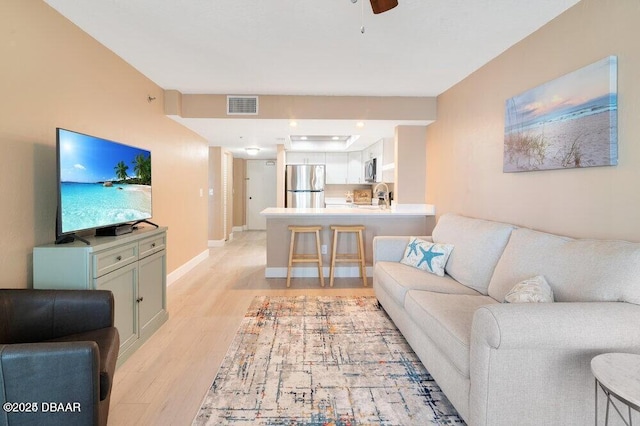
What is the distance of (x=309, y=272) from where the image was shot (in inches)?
172

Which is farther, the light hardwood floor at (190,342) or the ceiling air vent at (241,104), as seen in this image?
the ceiling air vent at (241,104)

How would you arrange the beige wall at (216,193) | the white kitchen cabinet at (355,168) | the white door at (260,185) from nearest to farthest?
1. the beige wall at (216,193)
2. the white kitchen cabinet at (355,168)
3. the white door at (260,185)

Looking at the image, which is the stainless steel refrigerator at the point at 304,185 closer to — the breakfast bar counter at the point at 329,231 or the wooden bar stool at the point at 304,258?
the breakfast bar counter at the point at 329,231

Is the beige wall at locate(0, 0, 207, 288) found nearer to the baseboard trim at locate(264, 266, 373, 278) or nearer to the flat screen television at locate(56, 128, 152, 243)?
the flat screen television at locate(56, 128, 152, 243)

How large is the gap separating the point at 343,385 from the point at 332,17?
2.36m

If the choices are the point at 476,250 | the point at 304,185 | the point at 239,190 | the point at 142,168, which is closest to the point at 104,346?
the point at 142,168

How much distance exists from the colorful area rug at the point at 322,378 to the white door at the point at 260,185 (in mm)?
6378

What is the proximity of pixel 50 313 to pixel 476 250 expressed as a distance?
2709mm

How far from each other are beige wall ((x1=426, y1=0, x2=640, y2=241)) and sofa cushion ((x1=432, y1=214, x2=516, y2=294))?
0.22 meters

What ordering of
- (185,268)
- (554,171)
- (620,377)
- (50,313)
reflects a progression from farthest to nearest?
1. (185,268)
2. (554,171)
3. (50,313)
4. (620,377)

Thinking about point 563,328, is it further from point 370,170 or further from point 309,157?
point 309,157

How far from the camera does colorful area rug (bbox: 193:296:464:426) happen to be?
1.68 meters

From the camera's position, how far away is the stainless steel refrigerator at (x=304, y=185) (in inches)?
268

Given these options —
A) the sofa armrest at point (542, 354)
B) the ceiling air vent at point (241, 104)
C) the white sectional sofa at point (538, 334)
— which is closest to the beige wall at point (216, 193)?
the ceiling air vent at point (241, 104)
